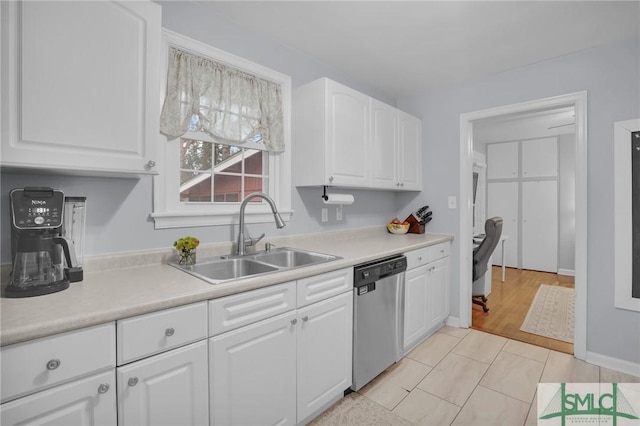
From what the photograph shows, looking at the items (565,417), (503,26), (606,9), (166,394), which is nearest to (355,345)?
(166,394)

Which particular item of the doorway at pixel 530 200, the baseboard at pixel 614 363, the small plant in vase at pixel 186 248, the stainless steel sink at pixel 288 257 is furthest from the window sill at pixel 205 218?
the doorway at pixel 530 200

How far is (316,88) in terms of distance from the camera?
2.38 meters

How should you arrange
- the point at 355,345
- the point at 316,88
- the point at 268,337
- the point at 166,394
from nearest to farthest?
the point at 166,394, the point at 268,337, the point at 355,345, the point at 316,88

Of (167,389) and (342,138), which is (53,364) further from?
(342,138)

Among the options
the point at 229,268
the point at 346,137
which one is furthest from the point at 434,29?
the point at 229,268

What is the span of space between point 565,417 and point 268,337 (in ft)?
5.95

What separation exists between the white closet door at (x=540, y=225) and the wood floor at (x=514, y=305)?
8.7 inches

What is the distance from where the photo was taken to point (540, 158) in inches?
218

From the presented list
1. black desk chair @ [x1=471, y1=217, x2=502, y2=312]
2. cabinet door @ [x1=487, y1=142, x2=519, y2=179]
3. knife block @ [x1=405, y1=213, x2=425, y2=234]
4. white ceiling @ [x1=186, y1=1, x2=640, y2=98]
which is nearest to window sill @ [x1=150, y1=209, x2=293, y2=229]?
white ceiling @ [x1=186, y1=1, x2=640, y2=98]

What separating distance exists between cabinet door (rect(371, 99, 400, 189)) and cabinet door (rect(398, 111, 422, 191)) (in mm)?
91

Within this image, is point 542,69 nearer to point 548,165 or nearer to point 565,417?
point 565,417

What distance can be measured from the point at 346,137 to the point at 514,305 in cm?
299

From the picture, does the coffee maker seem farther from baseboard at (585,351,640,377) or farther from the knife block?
baseboard at (585,351,640,377)

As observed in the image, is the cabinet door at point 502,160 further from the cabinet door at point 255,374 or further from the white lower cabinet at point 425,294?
the cabinet door at point 255,374
